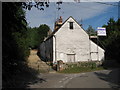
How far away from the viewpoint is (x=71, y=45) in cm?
3141

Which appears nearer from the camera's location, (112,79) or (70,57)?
(112,79)

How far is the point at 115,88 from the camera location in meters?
10.9

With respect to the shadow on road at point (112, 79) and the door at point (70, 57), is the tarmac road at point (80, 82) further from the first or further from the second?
the door at point (70, 57)

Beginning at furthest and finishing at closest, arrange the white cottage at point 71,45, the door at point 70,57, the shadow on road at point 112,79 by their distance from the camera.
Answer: the door at point 70,57, the white cottage at point 71,45, the shadow on road at point 112,79

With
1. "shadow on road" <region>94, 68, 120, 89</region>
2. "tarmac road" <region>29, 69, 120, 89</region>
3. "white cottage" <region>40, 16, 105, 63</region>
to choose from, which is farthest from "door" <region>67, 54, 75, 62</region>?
"tarmac road" <region>29, 69, 120, 89</region>

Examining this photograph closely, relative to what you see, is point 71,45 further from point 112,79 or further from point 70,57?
point 112,79

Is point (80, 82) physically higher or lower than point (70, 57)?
lower

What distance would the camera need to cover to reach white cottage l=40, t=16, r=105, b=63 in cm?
3067

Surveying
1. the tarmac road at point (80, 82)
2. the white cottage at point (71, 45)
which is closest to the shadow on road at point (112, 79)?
the tarmac road at point (80, 82)

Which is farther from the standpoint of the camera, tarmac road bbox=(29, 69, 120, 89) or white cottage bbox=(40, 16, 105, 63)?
white cottage bbox=(40, 16, 105, 63)

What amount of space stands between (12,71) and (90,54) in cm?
2491

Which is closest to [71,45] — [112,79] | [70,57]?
[70,57]

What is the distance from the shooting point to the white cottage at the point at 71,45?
30.7 m

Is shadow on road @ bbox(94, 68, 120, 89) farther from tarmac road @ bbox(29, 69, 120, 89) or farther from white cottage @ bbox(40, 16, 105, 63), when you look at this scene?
white cottage @ bbox(40, 16, 105, 63)
